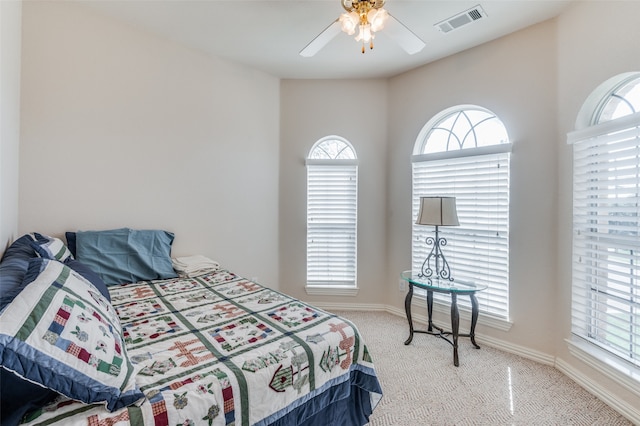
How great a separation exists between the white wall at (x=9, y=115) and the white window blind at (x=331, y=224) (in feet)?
8.18

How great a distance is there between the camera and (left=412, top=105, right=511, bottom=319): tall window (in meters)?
2.65

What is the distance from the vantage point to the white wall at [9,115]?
162 cm

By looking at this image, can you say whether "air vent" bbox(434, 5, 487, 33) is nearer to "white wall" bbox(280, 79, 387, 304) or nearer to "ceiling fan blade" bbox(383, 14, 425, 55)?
"ceiling fan blade" bbox(383, 14, 425, 55)

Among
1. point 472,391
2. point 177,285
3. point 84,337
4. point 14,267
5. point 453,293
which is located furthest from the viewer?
point 453,293

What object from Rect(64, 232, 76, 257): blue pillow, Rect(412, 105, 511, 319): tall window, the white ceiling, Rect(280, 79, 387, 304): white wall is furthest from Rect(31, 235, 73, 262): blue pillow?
Rect(412, 105, 511, 319): tall window

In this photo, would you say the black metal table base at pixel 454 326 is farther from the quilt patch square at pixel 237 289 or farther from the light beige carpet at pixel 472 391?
the quilt patch square at pixel 237 289

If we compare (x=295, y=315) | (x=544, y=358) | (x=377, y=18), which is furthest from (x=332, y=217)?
(x=544, y=358)

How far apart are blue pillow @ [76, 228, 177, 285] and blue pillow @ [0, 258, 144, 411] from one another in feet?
3.88

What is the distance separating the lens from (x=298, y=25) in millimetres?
2480

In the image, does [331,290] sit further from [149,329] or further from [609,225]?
[609,225]

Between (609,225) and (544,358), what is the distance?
122cm

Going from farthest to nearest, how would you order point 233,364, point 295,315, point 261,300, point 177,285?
point 177,285, point 261,300, point 295,315, point 233,364

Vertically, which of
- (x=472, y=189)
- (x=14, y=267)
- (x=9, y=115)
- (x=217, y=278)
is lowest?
(x=217, y=278)

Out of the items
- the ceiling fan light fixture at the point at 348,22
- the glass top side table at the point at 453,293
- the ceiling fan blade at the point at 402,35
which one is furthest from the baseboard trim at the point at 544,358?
the ceiling fan light fixture at the point at 348,22
